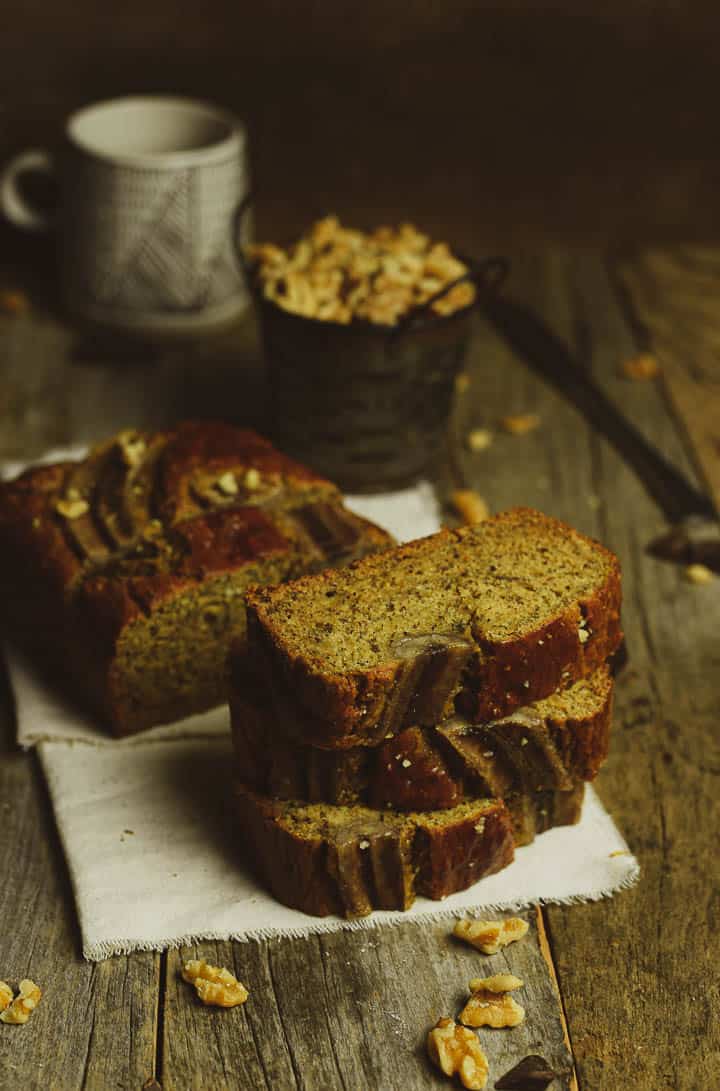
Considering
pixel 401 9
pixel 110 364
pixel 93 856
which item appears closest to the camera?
pixel 93 856

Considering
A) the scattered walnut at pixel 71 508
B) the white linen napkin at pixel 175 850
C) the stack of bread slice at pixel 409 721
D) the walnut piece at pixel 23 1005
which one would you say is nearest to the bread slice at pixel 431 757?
the stack of bread slice at pixel 409 721

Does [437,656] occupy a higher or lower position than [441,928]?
higher

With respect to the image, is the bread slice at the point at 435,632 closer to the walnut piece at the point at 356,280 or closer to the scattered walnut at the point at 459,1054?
the scattered walnut at the point at 459,1054

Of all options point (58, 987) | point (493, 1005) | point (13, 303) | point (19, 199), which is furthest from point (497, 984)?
point (19, 199)

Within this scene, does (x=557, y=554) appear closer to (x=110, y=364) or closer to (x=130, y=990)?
(x=130, y=990)

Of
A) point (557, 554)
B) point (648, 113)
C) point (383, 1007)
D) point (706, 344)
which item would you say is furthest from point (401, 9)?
point (383, 1007)

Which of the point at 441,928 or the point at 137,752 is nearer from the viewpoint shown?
the point at 441,928

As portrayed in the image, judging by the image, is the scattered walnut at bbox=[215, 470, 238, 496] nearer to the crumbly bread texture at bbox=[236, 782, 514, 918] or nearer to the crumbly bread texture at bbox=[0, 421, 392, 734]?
the crumbly bread texture at bbox=[0, 421, 392, 734]
